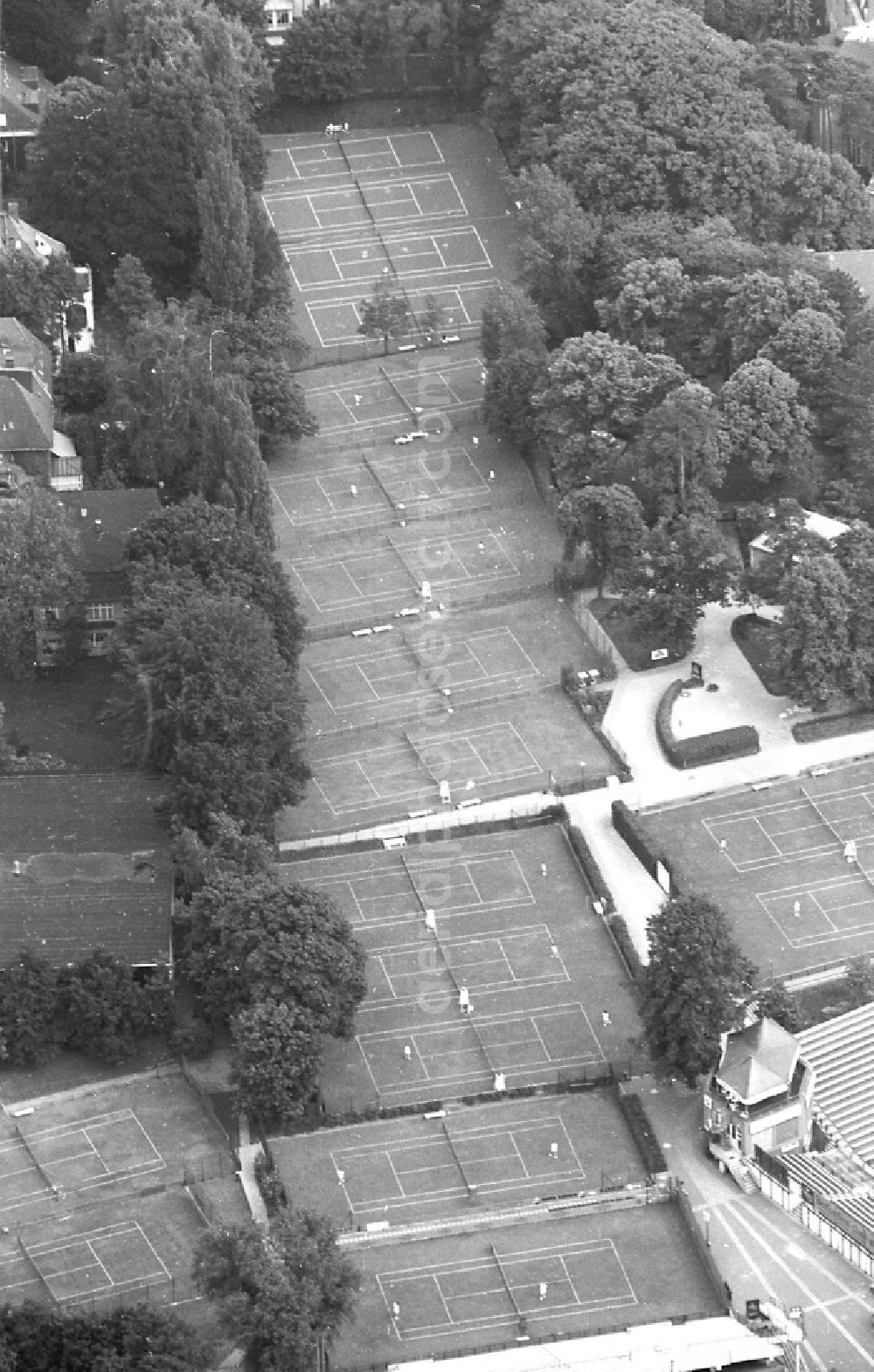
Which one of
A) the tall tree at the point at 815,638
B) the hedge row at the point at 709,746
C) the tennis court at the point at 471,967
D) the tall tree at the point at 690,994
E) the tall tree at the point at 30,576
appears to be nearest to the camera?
the tall tree at the point at 690,994

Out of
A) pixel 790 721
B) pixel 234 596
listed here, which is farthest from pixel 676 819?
pixel 234 596

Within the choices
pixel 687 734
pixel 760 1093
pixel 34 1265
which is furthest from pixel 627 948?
pixel 34 1265

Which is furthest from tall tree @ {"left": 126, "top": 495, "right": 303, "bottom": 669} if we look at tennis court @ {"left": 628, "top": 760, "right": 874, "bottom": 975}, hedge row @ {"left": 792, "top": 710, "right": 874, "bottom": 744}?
hedge row @ {"left": 792, "top": 710, "right": 874, "bottom": 744}

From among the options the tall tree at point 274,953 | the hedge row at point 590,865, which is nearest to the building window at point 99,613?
the tall tree at point 274,953

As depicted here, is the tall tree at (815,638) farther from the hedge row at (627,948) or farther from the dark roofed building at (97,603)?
the dark roofed building at (97,603)

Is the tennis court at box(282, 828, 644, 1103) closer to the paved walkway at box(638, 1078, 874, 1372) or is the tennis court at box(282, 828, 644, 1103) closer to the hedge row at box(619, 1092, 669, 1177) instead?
the hedge row at box(619, 1092, 669, 1177)
